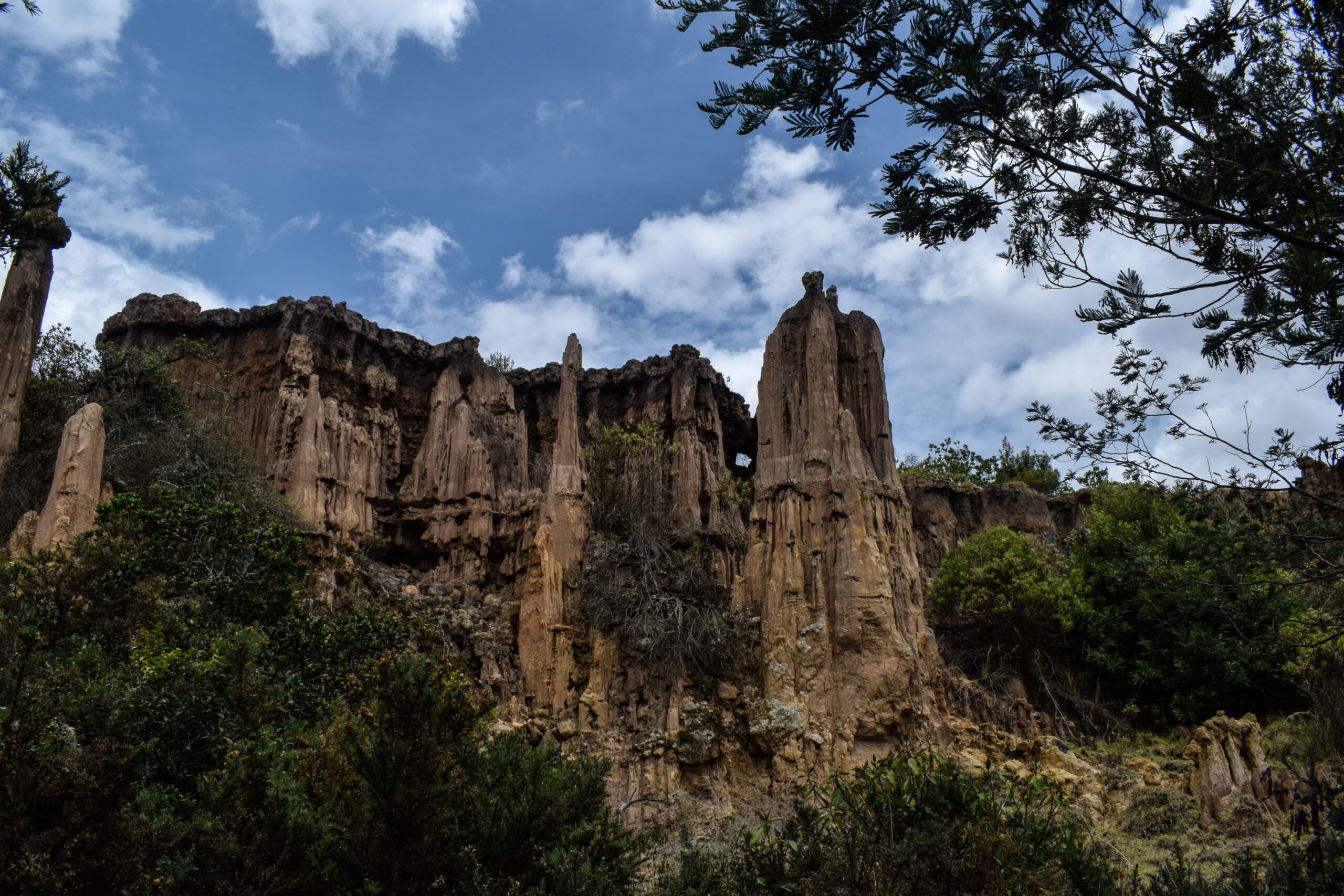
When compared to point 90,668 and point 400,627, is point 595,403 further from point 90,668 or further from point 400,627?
point 90,668

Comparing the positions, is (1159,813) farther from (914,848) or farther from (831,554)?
(914,848)

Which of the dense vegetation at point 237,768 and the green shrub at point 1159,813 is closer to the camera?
the dense vegetation at point 237,768

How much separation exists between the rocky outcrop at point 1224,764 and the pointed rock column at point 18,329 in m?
22.5

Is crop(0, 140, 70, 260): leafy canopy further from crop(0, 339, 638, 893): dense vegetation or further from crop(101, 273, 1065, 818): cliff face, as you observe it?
crop(101, 273, 1065, 818): cliff face

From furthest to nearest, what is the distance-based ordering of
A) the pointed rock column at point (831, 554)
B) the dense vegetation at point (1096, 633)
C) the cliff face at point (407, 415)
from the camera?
the cliff face at point (407, 415), the dense vegetation at point (1096, 633), the pointed rock column at point (831, 554)

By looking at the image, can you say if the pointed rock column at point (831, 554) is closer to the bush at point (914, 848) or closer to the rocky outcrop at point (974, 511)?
the bush at point (914, 848)

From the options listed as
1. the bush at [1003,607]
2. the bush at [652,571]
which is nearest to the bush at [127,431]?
the bush at [652,571]

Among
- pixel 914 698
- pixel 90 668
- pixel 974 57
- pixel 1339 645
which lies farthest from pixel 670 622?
pixel 974 57

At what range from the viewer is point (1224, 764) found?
15.5 metres

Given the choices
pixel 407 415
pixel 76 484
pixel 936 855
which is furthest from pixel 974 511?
pixel 76 484

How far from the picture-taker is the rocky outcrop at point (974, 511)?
31812 mm

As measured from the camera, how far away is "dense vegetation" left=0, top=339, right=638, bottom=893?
8.05 meters

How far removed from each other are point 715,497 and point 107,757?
18.6m

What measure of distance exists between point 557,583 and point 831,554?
6.21 metres
